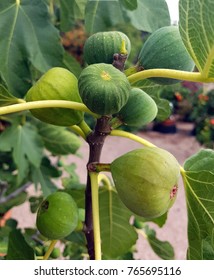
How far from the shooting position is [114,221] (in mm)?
1393

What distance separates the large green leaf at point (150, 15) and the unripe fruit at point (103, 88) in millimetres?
624

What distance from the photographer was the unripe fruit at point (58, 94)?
2.99 ft

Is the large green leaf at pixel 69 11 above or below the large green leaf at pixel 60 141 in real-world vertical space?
above

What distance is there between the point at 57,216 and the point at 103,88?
12.4 inches

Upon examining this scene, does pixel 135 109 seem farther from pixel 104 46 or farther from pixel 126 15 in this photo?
pixel 126 15

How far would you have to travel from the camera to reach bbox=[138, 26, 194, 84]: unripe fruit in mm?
980

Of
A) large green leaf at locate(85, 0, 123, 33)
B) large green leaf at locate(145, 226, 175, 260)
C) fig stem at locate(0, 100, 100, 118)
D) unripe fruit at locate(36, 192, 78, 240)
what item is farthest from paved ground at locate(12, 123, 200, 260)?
fig stem at locate(0, 100, 100, 118)

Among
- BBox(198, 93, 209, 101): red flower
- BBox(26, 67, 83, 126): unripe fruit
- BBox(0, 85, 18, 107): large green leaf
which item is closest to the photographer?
BBox(26, 67, 83, 126): unripe fruit

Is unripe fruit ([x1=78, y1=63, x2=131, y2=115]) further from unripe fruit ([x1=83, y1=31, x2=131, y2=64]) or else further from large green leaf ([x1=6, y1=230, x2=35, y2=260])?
large green leaf ([x1=6, y1=230, x2=35, y2=260])

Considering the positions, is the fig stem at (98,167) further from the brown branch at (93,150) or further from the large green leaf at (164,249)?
the large green leaf at (164,249)

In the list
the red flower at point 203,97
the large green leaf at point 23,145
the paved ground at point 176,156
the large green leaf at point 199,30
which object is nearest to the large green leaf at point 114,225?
the large green leaf at point 199,30

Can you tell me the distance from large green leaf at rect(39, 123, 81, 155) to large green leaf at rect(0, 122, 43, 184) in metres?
0.06
